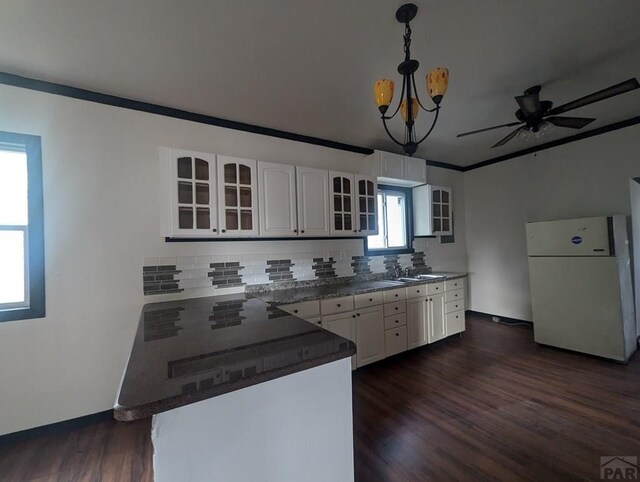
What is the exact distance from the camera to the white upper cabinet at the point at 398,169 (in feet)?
10.8

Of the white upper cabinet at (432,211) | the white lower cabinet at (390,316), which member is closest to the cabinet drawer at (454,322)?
the white lower cabinet at (390,316)

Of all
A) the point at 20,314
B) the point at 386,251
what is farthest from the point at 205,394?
the point at 386,251

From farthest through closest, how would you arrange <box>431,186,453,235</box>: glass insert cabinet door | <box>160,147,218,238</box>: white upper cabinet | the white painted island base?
<box>431,186,453,235</box>: glass insert cabinet door < <box>160,147,218,238</box>: white upper cabinet < the white painted island base

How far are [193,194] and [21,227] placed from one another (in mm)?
1171

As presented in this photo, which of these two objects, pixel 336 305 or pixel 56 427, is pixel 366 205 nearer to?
pixel 336 305

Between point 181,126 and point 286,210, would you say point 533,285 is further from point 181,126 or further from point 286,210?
point 181,126

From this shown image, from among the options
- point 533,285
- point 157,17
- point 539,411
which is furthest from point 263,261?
point 533,285

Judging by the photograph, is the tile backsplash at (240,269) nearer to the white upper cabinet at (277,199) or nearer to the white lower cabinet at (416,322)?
the white upper cabinet at (277,199)

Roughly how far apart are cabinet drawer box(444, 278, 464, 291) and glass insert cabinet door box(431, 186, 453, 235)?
726 mm

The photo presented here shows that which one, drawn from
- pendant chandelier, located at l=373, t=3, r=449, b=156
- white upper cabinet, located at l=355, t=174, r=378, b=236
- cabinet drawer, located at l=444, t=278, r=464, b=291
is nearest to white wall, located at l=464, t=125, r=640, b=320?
cabinet drawer, located at l=444, t=278, r=464, b=291

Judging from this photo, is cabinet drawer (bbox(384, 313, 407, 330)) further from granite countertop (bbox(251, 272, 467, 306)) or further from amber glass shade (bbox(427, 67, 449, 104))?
amber glass shade (bbox(427, 67, 449, 104))

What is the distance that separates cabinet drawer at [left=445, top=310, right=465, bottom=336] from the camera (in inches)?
135

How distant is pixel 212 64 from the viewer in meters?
1.91

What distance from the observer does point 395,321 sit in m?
2.92
